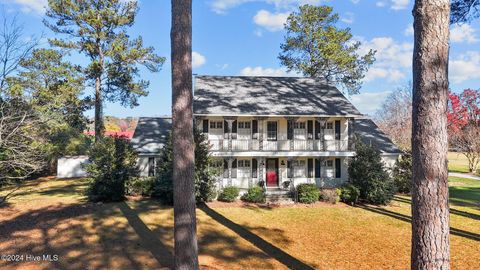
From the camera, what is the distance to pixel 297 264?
981 centimetres

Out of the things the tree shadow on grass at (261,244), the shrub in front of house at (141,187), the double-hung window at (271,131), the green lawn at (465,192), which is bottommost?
the green lawn at (465,192)

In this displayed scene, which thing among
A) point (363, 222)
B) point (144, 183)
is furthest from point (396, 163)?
point (144, 183)

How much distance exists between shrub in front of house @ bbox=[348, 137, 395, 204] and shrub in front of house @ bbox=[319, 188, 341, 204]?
1592 mm

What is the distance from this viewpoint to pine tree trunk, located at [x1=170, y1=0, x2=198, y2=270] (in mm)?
7559

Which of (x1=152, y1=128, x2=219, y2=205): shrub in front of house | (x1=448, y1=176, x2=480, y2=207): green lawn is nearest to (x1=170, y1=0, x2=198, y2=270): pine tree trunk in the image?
(x1=152, y1=128, x2=219, y2=205): shrub in front of house

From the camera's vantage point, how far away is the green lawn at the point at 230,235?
9969 millimetres

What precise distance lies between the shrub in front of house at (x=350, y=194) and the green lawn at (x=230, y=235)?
89 centimetres

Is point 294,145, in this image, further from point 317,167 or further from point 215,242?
point 215,242

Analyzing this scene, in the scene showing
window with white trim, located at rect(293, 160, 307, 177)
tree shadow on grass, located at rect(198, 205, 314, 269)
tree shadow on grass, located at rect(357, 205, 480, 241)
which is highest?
window with white trim, located at rect(293, 160, 307, 177)

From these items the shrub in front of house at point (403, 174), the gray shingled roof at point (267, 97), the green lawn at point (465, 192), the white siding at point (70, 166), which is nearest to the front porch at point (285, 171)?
the gray shingled roof at point (267, 97)

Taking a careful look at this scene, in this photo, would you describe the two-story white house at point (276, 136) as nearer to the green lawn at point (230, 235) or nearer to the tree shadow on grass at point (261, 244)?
the green lawn at point (230, 235)

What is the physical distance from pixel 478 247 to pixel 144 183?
17273mm

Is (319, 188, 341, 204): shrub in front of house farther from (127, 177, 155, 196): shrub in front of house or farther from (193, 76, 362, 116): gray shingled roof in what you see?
(127, 177, 155, 196): shrub in front of house

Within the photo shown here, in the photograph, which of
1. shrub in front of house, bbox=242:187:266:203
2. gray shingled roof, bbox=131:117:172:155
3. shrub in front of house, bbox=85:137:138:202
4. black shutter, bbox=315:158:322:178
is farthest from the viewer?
gray shingled roof, bbox=131:117:172:155
